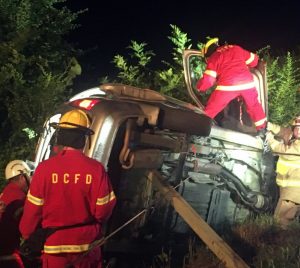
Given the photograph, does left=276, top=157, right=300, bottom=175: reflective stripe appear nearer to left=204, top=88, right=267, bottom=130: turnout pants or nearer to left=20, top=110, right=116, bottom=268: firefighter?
left=204, top=88, right=267, bottom=130: turnout pants

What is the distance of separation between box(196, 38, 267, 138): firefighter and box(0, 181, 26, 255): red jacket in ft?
9.14

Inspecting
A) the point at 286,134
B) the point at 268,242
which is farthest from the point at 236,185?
the point at 286,134

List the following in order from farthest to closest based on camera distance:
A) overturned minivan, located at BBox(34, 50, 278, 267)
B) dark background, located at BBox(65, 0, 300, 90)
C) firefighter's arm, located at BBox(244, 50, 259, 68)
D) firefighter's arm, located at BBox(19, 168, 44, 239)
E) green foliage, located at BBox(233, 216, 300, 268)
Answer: dark background, located at BBox(65, 0, 300, 90), firefighter's arm, located at BBox(244, 50, 259, 68), green foliage, located at BBox(233, 216, 300, 268), overturned minivan, located at BBox(34, 50, 278, 267), firefighter's arm, located at BBox(19, 168, 44, 239)

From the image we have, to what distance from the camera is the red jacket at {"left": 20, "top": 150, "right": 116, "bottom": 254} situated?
3.55 meters

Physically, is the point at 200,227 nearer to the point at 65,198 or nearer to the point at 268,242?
the point at 65,198

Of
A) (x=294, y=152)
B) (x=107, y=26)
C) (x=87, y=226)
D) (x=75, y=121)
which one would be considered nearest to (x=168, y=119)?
(x=75, y=121)

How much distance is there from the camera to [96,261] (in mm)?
3801

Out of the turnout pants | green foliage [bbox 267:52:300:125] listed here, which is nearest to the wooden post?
the turnout pants

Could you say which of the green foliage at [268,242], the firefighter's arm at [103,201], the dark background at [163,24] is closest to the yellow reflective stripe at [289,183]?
the green foliage at [268,242]

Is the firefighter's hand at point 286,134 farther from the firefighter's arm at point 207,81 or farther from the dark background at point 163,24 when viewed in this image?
the dark background at point 163,24

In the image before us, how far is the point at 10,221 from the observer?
13.5 feet

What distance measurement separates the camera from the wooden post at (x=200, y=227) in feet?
13.6

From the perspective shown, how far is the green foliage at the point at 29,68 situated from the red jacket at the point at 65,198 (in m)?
4.00

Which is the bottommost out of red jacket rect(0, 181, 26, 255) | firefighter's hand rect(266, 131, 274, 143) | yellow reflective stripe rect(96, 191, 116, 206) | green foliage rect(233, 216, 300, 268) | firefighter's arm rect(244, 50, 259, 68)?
green foliage rect(233, 216, 300, 268)
